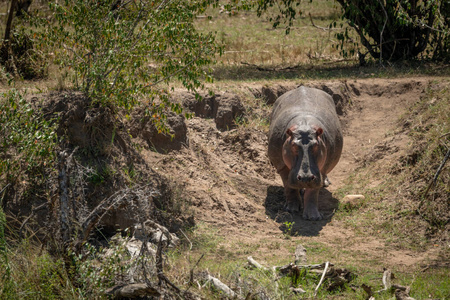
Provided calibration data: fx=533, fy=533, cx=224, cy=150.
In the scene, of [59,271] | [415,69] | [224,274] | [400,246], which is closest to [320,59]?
[415,69]

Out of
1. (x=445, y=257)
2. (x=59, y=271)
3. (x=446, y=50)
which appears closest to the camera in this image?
(x=59, y=271)

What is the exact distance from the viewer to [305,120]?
26.0ft

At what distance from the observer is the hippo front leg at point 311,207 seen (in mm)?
7949

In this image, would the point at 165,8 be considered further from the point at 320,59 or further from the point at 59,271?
the point at 320,59

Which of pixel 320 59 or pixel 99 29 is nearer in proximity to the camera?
pixel 99 29

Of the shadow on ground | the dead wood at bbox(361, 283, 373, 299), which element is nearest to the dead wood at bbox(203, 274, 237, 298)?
the dead wood at bbox(361, 283, 373, 299)

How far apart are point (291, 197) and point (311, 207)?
423mm

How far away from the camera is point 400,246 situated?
22.9ft

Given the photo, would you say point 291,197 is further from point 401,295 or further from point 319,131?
point 401,295

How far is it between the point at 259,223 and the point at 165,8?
3321 millimetres

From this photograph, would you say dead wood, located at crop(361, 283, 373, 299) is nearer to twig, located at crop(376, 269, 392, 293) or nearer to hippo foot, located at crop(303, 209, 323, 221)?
twig, located at crop(376, 269, 392, 293)

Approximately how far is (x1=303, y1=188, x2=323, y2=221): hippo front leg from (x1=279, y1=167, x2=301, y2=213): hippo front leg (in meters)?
0.27

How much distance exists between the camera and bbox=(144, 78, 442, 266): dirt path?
23.0 feet

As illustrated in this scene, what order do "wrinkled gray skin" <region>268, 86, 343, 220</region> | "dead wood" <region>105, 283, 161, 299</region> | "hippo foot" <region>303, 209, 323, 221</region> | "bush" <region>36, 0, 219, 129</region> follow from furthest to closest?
"hippo foot" <region>303, 209, 323, 221</region> < "wrinkled gray skin" <region>268, 86, 343, 220</region> < "bush" <region>36, 0, 219, 129</region> < "dead wood" <region>105, 283, 161, 299</region>
